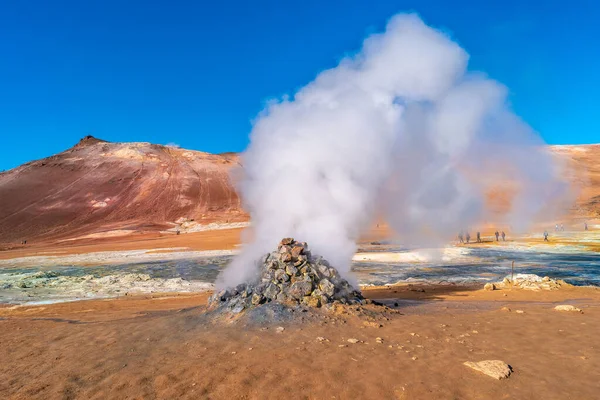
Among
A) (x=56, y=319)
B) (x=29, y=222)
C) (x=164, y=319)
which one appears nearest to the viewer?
(x=164, y=319)

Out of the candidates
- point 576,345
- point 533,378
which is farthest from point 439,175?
point 533,378

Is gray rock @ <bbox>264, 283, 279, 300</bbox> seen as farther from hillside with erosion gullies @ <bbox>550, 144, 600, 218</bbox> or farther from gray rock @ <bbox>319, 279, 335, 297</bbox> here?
hillside with erosion gullies @ <bbox>550, 144, 600, 218</bbox>

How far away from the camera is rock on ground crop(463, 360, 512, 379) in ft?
22.3

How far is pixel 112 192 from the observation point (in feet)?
304

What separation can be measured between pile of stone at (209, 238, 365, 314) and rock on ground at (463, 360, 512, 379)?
4.47m

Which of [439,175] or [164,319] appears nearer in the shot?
[164,319]

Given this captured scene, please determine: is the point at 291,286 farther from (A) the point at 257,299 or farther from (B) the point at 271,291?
(A) the point at 257,299

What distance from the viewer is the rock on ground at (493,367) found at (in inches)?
268

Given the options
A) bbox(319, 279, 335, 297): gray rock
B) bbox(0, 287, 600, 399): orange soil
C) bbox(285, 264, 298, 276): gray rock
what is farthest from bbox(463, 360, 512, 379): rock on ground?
bbox(285, 264, 298, 276): gray rock

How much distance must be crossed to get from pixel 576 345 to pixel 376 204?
9.28 metres

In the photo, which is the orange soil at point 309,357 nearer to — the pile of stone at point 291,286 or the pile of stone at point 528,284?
the pile of stone at point 291,286

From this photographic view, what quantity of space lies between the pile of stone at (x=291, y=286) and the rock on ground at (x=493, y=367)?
14.7 feet

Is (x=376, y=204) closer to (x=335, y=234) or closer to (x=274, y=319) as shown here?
(x=335, y=234)

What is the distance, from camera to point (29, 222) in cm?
7812
